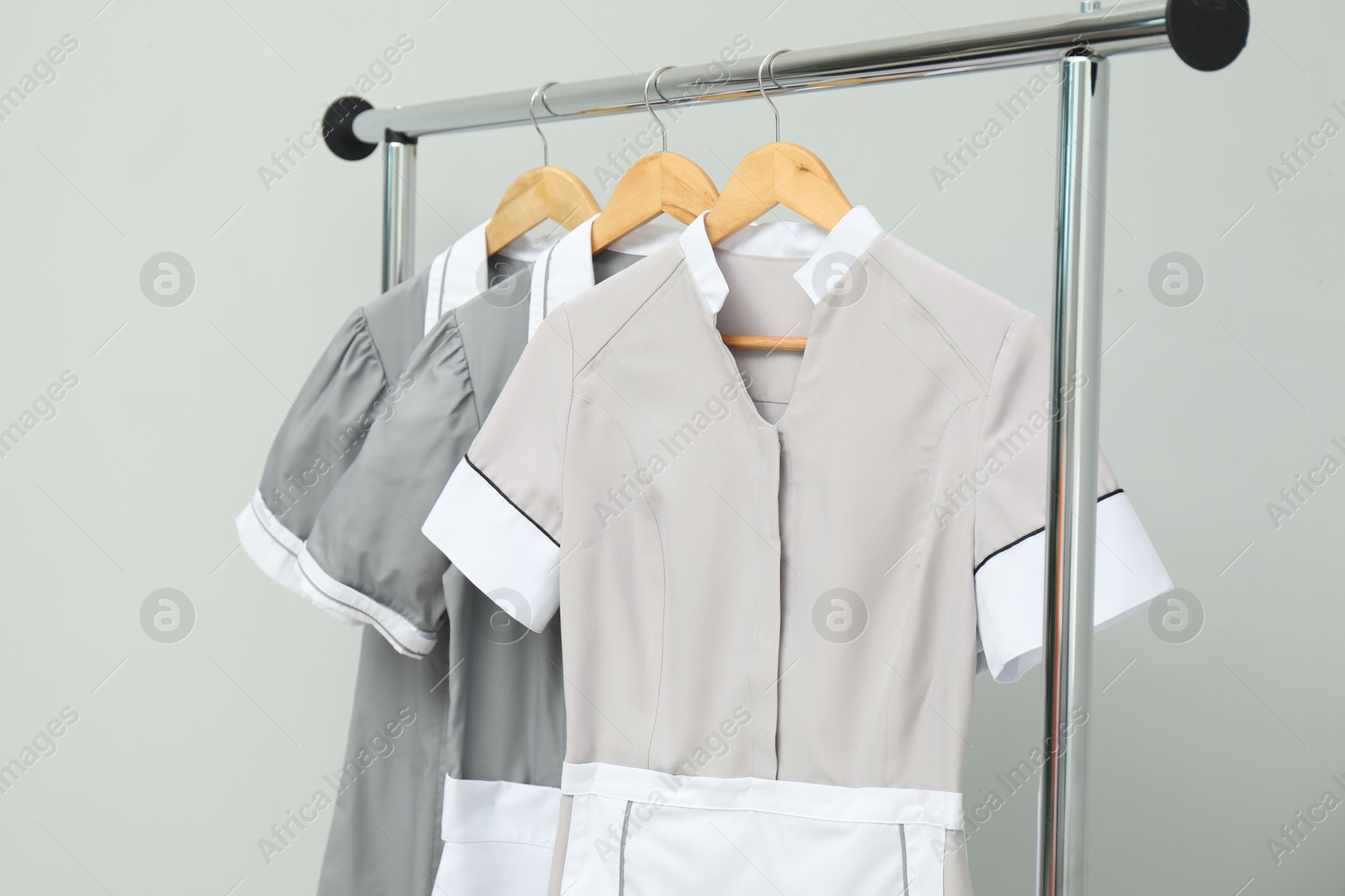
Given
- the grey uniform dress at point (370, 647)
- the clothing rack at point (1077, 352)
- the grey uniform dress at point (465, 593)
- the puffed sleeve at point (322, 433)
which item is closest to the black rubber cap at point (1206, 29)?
the clothing rack at point (1077, 352)

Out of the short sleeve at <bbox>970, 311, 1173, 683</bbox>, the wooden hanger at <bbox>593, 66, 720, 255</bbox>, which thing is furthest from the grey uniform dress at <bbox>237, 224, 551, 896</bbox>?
the short sleeve at <bbox>970, 311, 1173, 683</bbox>

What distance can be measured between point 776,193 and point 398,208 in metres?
0.56

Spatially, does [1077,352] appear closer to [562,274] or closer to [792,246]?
[792,246]

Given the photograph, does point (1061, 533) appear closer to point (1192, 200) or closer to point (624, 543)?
point (624, 543)

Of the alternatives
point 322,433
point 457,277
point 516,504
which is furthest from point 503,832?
point 457,277

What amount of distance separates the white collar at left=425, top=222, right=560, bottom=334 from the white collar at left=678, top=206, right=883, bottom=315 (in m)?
0.26

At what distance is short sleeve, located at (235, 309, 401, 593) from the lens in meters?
1.12

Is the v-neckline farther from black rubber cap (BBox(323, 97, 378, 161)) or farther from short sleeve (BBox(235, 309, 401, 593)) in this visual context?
black rubber cap (BBox(323, 97, 378, 161))

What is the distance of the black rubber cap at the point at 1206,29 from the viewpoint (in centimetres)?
65

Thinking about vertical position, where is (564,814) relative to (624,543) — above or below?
below

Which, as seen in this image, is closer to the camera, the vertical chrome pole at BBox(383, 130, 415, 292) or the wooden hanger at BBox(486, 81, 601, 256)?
the wooden hanger at BBox(486, 81, 601, 256)

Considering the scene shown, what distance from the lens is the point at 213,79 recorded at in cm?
163

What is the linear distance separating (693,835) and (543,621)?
22cm

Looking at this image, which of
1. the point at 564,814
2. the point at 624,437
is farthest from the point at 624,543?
the point at 564,814
